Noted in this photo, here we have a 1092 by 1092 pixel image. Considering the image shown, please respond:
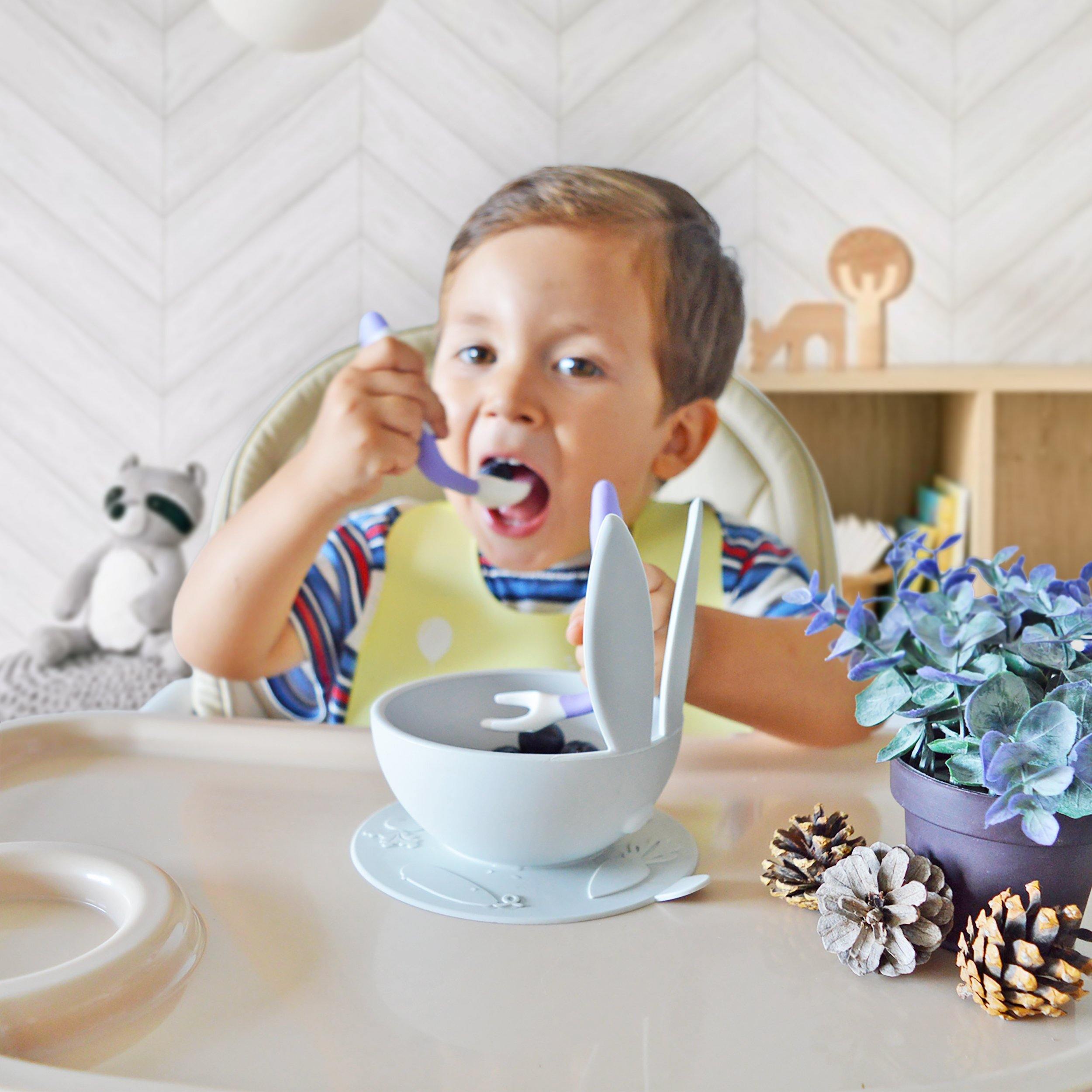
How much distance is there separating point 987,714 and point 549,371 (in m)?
0.54

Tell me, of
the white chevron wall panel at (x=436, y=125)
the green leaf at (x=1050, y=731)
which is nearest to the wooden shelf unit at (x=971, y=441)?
the white chevron wall panel at (x=436, y=125)

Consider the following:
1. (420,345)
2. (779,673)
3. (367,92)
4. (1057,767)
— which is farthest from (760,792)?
(367,92)

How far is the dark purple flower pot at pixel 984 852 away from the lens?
0.41 metres

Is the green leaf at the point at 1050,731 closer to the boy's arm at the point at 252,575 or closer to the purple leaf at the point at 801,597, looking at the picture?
the purple leaf at the point at 801,597

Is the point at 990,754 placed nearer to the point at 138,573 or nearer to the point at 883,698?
the point at 883,698

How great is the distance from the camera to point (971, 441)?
1.89m

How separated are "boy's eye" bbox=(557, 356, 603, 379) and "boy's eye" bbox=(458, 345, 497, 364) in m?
0.06

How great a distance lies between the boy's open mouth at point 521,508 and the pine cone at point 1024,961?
0.57 metres

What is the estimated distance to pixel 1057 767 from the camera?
0.38 metres

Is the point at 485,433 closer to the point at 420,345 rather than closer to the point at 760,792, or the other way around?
the point at 420,345

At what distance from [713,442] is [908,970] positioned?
2.51ft

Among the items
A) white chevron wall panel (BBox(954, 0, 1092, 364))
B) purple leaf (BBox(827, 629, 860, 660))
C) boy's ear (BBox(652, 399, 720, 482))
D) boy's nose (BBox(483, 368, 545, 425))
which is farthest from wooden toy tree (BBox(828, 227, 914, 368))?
purple leaf (BBox(827, 629, 860, 660))

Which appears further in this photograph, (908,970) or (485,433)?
(485,433)

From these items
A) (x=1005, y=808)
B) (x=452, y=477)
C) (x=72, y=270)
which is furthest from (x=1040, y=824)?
(x=72, y=270)
